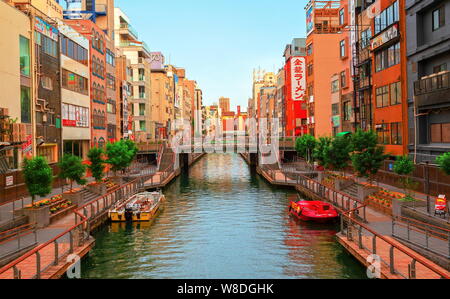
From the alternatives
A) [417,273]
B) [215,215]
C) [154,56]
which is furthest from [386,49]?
[154,56]

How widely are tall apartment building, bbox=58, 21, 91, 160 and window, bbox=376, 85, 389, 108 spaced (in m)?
37.9

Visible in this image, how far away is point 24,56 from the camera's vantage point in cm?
4059

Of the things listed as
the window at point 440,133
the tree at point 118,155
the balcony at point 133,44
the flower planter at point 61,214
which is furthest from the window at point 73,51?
the balcony at point 133,44

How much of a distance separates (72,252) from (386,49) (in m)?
38.7

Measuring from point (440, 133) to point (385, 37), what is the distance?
12572 mm

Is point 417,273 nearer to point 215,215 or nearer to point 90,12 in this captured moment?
point 215,215

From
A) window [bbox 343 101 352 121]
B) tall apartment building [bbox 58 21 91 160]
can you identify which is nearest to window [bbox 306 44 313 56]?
window [bbox 343 101 352 121]

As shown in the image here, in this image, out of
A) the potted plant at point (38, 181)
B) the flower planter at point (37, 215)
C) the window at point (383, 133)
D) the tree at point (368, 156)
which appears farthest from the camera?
the window at point (383, 133)

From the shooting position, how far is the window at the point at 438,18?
3600 cm

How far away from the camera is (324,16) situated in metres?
91.4

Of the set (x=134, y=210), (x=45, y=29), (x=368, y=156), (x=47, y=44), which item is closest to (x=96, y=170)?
(x=134, y=210)

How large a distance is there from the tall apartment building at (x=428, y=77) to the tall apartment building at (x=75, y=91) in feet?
129

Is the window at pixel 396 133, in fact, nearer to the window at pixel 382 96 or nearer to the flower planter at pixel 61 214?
the window at pixel 382 96

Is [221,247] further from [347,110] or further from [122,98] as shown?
[122,98]
